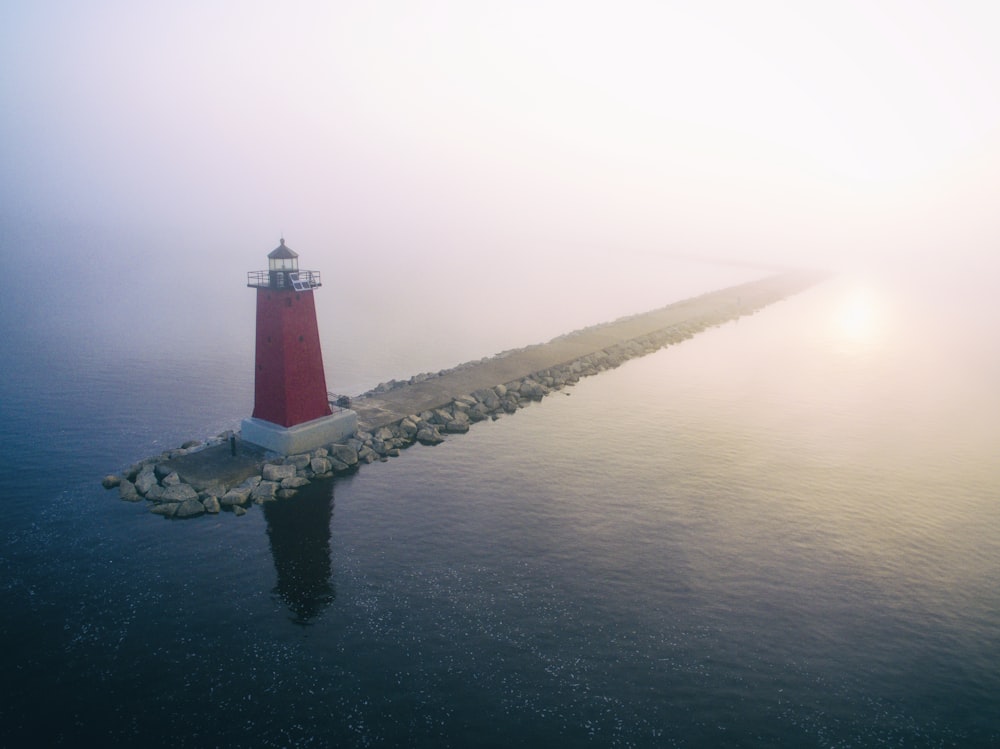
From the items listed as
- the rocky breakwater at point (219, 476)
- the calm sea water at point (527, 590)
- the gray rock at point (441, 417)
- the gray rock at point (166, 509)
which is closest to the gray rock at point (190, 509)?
the rocky breakwater at point (219, 476)

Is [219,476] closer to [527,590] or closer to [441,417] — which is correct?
[441,417]

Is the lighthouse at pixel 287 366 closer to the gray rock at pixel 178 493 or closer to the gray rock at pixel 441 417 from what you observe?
the gray rock at pixel 178 493

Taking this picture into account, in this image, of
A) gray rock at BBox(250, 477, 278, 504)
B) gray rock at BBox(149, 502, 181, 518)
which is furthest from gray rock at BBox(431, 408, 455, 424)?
gray rock at BBox(149, 502, 181, 518)

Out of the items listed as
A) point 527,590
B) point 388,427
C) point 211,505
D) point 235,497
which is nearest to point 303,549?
point 235,497

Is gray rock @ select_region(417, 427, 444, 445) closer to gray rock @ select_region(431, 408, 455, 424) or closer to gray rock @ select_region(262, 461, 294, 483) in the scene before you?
gray rock @ select_region(431, 408, 455, 424)

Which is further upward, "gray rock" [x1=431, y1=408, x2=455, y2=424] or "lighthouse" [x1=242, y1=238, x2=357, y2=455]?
"lighthouse" [x1=242, y1=238, x2=357, y2=455]

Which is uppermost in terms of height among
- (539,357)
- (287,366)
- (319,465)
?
(287,366)

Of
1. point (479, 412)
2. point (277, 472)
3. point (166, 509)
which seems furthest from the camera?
point (479, 412)
